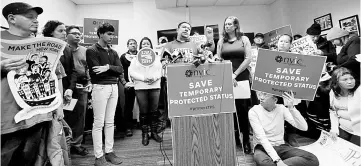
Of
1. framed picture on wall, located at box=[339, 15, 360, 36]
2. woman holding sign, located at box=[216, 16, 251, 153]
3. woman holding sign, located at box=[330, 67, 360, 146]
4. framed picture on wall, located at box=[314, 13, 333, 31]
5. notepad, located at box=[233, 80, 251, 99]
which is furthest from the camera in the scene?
framed picture on wall, located at box=[314, 13, 333, 31]

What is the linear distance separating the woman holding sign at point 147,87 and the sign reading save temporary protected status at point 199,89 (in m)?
1.17

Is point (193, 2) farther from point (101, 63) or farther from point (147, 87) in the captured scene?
point (101, 63)

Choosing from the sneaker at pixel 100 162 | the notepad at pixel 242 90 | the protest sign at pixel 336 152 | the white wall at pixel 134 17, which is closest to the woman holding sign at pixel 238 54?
the notepad at pixel 242 90

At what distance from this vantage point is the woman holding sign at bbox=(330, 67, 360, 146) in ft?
5.92

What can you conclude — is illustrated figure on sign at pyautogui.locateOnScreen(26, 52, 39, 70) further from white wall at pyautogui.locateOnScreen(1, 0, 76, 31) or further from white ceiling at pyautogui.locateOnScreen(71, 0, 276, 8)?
white ceiling at pyautogui.locateOnScreen(71, 0, 276, 8)

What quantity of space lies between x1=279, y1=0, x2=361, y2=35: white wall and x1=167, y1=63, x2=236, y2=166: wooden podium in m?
4.17

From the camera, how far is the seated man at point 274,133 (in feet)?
5.36

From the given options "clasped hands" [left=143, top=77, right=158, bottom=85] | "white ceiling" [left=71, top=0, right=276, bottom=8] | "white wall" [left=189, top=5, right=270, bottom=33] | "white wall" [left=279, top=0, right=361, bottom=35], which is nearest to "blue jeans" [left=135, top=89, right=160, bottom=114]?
"clasped hands" [left=143, top=77, right=158, bottom=85]

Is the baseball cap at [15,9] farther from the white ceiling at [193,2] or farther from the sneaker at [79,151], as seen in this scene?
the white ceiling at [193,2]

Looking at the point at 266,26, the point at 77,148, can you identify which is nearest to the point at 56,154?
the point at 77,148

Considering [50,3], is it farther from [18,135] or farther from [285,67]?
[285,67]

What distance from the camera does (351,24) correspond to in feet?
13.4

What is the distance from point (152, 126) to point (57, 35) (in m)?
1.50

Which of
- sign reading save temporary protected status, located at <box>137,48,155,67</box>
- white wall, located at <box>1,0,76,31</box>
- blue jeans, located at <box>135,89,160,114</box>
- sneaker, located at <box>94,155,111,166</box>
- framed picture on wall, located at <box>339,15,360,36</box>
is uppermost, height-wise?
white wall, located at <box>1,0,76,31</box>
